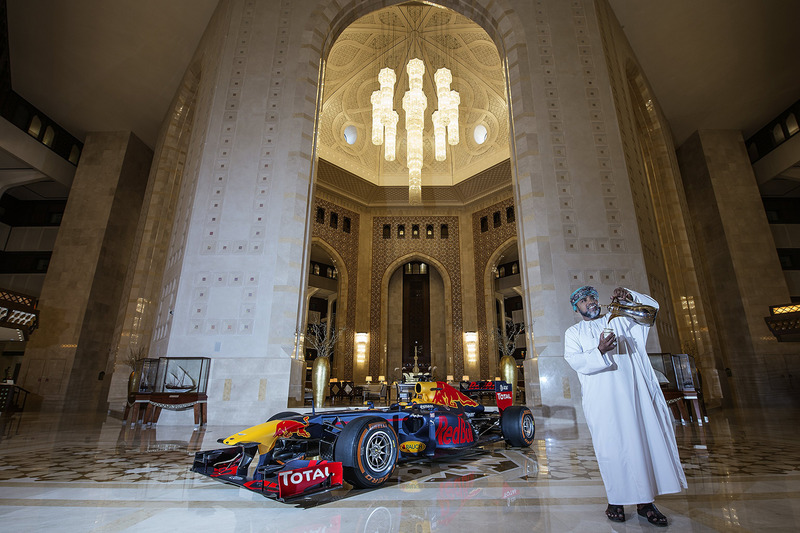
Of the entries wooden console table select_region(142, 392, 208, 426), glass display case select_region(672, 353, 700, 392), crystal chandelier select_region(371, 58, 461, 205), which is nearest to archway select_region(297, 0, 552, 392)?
glass display case select_region(672, 353, 700, 392)

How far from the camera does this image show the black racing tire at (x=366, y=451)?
259 centimetres

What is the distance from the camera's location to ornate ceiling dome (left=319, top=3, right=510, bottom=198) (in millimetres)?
16234

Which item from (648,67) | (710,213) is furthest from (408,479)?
(710,213)

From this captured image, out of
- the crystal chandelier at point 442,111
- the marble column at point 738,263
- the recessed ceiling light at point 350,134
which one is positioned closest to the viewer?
the marble column at point 738,263

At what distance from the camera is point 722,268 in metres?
13.8

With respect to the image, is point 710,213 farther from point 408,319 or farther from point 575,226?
point 408,319

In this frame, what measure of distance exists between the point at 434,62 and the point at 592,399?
18.3 m

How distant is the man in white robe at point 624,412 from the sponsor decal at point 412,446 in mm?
1604

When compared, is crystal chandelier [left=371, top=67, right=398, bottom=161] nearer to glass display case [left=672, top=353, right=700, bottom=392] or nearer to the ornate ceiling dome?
the ornate ceiling dome

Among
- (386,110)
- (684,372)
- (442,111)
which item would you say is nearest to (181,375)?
(684,372)

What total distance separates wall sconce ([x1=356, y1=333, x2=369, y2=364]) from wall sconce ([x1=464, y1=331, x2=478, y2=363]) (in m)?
4.72

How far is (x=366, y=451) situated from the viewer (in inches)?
106

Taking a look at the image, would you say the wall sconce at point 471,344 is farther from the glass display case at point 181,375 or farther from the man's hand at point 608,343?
the man's hand at point 608,343

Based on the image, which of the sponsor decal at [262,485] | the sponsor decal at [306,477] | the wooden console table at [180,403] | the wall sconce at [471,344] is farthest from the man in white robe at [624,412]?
the wall sconce at [471,344]
